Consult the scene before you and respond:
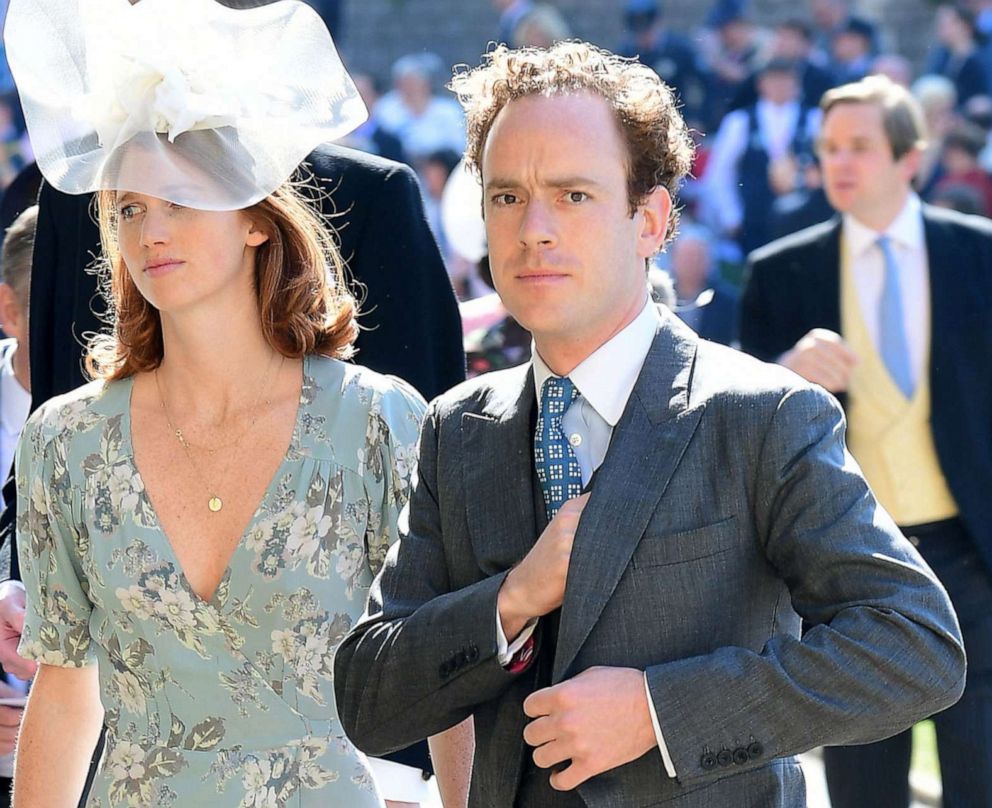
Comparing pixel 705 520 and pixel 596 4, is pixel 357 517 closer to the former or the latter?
pixel 705 520

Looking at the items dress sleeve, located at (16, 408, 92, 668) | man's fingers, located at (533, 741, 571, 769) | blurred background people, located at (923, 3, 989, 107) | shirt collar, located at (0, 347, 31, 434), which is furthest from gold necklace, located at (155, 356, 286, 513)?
blurred background people, located at (923, 3, 989, 107)

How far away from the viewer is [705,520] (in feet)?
6.45

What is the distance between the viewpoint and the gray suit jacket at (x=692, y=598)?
185 centimetres

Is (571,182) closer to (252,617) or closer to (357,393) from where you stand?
(357,393)

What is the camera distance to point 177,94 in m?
2.56

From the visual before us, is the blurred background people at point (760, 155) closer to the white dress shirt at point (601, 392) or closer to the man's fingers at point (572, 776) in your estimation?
the white dress shirt at point (601, 392)

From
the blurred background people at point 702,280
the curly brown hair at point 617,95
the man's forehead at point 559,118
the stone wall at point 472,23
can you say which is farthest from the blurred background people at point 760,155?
the man's forehead at point 559,118

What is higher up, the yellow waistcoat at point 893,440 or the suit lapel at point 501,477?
the suit lapel at point 501,477

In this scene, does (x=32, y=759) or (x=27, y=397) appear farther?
(x=27, y=397)

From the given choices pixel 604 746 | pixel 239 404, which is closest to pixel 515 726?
pixel 604 746

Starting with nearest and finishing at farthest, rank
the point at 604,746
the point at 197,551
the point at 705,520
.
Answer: the point at 604,746 < the point at 705,520 < the point at 197,551

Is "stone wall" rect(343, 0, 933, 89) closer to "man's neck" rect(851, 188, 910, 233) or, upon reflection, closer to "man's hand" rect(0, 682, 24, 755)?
"man's neck" rect(851, 188, 910, 233)

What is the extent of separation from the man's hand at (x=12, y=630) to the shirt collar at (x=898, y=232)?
2895 millimetres

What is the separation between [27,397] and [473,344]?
3.68 ft
